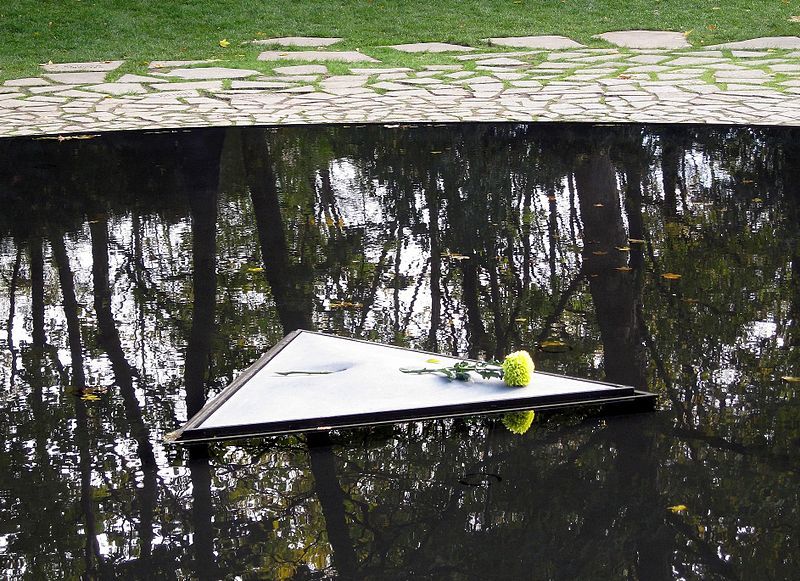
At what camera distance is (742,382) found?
14.4 ft

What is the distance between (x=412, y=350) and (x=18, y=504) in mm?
1742

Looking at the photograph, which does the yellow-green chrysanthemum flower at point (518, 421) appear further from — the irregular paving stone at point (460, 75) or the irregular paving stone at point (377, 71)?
the irregular paving stone at point (377, 71)

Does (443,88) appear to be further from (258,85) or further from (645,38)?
(645,38)

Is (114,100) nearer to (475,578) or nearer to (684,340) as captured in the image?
(684,340)

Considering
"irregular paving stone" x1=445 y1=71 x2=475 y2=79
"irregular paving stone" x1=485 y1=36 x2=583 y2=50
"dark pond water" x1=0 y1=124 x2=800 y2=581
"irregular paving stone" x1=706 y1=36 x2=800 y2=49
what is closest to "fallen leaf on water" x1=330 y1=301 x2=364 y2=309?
"dark pond water" x1=0 y1=124 x2=800 y2=581

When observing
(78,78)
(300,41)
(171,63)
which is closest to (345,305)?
(78,78)

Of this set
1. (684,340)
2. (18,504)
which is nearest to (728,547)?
(684,340)

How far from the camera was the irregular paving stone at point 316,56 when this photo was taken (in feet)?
40.9

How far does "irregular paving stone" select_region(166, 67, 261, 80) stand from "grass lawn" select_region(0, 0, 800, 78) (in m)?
0.49

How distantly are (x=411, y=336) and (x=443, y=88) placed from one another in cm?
644

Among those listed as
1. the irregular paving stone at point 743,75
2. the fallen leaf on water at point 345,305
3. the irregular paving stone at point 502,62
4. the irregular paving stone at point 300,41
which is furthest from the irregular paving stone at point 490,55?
the fallen leaf on water at point 345,305

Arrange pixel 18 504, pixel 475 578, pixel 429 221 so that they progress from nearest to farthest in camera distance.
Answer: pixel 475 578, pixel 18 504, pixel 429 221

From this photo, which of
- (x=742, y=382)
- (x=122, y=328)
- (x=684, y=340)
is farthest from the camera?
(x=122, y=328)

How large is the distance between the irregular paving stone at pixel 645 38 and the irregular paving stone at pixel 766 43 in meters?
0.48
